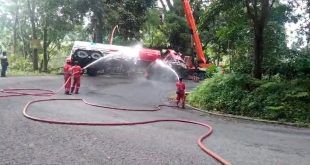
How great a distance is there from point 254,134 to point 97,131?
14.5 feet

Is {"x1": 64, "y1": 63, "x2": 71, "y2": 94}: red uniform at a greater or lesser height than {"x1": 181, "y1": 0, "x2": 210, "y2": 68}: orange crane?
lesser

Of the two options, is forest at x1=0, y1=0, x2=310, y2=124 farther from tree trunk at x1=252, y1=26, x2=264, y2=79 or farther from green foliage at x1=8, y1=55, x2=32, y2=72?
green foliage at x1=8, y1=55, x2=32, y2=72

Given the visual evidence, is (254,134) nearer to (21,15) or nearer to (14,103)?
(14,103)

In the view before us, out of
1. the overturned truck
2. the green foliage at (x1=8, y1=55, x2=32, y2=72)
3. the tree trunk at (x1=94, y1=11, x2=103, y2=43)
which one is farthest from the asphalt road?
the green foliage at (x1=8, y1=55, x2=32, y2=72)

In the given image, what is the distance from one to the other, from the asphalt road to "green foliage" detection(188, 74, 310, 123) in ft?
3.48

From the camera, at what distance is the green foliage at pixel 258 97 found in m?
14.3

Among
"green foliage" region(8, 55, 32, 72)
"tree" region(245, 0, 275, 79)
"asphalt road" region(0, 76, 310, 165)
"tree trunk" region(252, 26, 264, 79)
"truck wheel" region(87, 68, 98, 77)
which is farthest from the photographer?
"green foliage" region(8, 55, 32, 72)

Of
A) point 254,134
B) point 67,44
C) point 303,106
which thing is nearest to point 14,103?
point 254,134

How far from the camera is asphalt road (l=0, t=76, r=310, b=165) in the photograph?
24.7 ft

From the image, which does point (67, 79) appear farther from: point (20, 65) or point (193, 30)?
point (20, 65)

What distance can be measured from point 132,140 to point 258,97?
752cm

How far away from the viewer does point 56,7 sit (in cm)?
3147

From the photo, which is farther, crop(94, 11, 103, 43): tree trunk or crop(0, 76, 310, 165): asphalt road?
crop(94, 11, 103, 43): tree trunk

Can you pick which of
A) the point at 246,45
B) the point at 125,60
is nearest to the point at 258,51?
the point at 246,45
